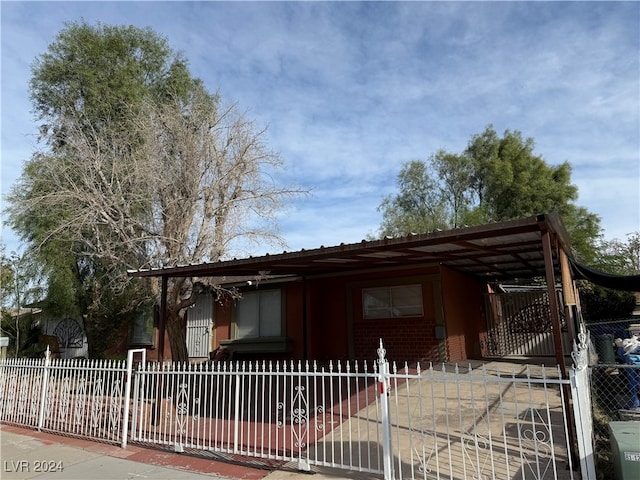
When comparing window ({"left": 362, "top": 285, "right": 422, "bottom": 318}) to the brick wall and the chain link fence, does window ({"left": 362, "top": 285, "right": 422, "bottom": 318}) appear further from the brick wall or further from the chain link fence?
the chain link fence

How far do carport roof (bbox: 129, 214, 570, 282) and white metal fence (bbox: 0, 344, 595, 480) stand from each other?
154 centimetres

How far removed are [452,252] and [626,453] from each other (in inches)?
189

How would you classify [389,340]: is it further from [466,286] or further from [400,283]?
[466,286]

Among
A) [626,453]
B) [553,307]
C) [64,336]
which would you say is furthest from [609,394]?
[64,336]

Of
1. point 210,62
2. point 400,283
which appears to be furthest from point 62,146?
point 400,283

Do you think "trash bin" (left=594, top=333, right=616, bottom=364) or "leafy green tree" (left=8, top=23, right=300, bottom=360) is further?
"leafy green tree" (left=8, top=23, right=300, bottom=360)

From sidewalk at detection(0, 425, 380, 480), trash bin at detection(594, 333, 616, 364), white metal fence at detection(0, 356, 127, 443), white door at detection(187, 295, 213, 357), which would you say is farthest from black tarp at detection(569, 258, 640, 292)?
white door at detection(187, 295, 213, 357)

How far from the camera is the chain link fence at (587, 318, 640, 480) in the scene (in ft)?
16.9

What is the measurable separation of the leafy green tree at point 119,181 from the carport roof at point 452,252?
3.09m

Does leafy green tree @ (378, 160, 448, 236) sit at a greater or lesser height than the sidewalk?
greater

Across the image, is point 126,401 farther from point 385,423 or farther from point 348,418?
point 385,423

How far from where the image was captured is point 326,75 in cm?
1163

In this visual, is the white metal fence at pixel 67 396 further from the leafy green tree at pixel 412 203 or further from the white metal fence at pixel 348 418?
the leafy green tree at pixel 412 203

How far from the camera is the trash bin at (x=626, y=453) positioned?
3721 millimetres
